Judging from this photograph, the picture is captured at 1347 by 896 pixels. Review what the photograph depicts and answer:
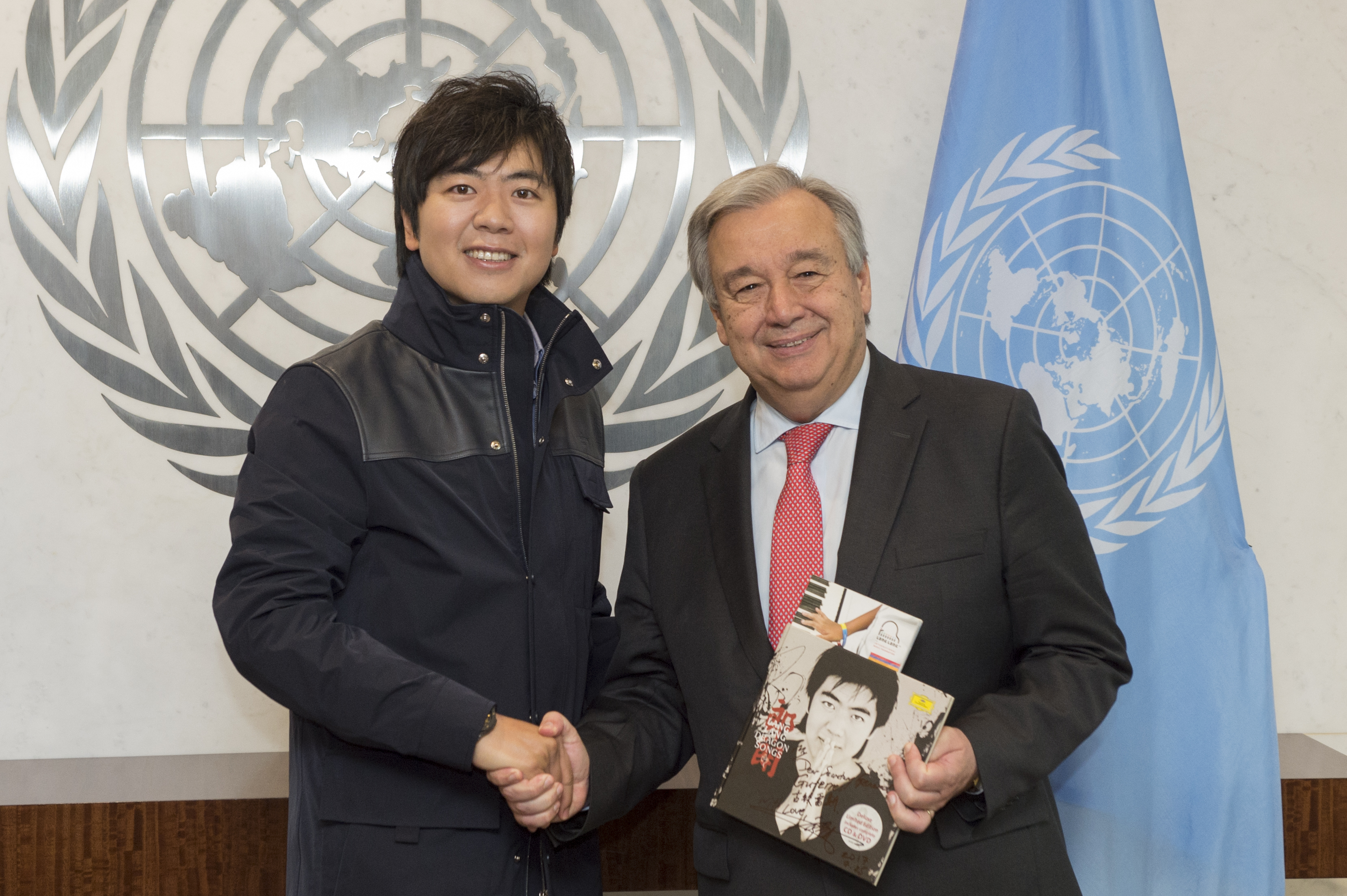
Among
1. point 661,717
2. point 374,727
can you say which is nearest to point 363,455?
point 374,727

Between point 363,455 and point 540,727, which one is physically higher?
point 363,455

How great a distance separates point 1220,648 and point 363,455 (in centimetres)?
189

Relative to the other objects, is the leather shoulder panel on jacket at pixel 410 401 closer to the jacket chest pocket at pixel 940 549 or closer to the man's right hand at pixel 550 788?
the man's right hand at pixel 550 788

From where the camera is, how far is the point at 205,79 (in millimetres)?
2760

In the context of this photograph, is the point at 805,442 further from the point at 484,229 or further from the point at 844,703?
the point at 484,229

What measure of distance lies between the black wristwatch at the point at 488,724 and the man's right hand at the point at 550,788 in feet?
0.19

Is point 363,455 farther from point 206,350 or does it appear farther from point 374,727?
point 206,350

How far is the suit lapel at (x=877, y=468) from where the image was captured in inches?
63.3

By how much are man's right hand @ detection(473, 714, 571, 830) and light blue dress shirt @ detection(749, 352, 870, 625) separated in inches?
15.2

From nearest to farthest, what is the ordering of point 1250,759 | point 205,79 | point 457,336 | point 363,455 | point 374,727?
point 374,727, point 363,455, point 457,336, point 1250,759, point 205,79

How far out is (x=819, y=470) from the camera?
5.81ft

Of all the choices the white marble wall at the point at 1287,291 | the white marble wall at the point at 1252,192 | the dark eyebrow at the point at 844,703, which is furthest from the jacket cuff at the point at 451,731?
the white marble wall at the point at 1287,291

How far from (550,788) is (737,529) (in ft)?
1.65

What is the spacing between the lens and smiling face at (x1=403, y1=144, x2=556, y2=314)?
1761mm
